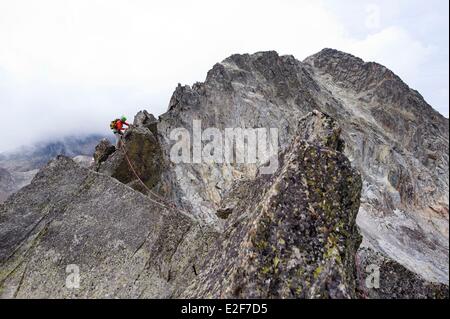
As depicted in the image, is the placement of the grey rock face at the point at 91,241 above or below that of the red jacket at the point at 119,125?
below

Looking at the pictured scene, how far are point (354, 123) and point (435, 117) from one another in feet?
103

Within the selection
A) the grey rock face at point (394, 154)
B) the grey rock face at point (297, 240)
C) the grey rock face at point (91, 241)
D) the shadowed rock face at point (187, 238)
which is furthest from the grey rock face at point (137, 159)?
the grey rock face at point (394, 154)

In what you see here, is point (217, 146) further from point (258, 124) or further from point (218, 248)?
point (218, 248)

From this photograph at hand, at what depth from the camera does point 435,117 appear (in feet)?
297

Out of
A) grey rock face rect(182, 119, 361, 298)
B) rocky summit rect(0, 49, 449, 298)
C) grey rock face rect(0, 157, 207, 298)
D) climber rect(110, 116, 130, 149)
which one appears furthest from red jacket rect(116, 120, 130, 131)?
grey rock face rect(182, 119, 361, 298)

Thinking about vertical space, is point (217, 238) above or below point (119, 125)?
below

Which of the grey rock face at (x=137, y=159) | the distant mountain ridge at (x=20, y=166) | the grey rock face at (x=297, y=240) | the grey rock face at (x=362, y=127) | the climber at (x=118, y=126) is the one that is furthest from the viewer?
the distant mountain ridge at (x=20, y=166)

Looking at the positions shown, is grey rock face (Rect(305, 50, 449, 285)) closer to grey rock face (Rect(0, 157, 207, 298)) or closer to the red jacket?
the red jacket

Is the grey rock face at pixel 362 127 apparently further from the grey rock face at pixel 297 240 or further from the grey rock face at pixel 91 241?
the grey rock face at pixel 297 240

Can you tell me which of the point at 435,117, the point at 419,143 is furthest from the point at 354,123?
the point at 435,117

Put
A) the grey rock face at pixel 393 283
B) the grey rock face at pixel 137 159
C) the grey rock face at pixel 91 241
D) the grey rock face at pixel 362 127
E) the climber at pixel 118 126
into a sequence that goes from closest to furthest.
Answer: the grey rock face at pixel 91 241 < the grey rock face at pixel 393 283 < the grey rock face at pixel 137 159 < the climber at pixel 118 126 < the grey rock face at pixel 362 127

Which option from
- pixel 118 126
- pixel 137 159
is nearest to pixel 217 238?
pixel 137 159

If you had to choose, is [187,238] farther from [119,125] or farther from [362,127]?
[362,127]
